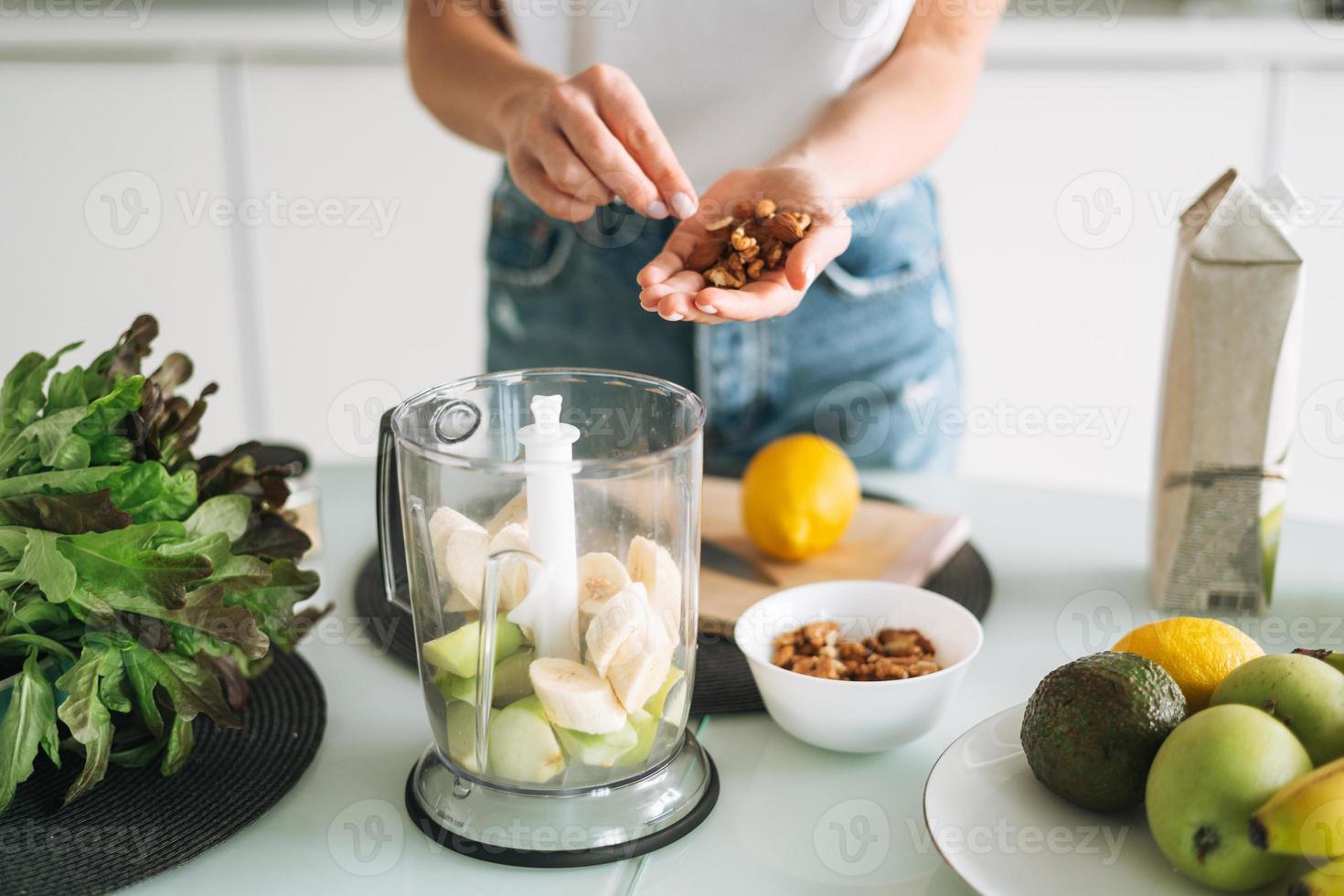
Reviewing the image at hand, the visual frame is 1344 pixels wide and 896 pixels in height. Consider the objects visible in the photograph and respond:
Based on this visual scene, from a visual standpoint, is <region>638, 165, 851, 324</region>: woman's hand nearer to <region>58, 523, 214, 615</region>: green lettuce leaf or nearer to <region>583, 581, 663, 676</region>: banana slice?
<region>583, 581, 663, 676</region>: banana slice

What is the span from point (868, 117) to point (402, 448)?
0.58 meters

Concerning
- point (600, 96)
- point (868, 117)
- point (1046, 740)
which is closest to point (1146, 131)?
point (868, 117)

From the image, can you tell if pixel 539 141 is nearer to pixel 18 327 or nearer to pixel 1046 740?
pixel 1046 740

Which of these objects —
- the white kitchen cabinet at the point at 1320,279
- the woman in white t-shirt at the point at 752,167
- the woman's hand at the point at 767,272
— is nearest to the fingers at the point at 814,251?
the woman's hand at the point at 767,272

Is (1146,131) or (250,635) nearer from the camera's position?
(250,635)

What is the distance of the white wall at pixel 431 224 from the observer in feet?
8.52

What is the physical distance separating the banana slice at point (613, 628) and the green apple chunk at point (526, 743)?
0.13 ft

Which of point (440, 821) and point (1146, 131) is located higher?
point (1146, 131)

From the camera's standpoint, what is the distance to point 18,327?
2.78m

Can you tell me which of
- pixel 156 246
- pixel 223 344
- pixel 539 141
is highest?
pixel 539 141

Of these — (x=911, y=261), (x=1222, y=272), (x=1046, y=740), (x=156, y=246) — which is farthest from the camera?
(x=156, y=246)

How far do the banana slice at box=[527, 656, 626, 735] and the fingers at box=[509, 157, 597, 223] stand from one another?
41 centimetres

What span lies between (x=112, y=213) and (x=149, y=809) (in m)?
2.34

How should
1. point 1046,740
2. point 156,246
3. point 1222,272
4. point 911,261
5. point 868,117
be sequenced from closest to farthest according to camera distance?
point 1046,740 → point 1222,272 → point 868,117 → point 911,261 → point 156,246
